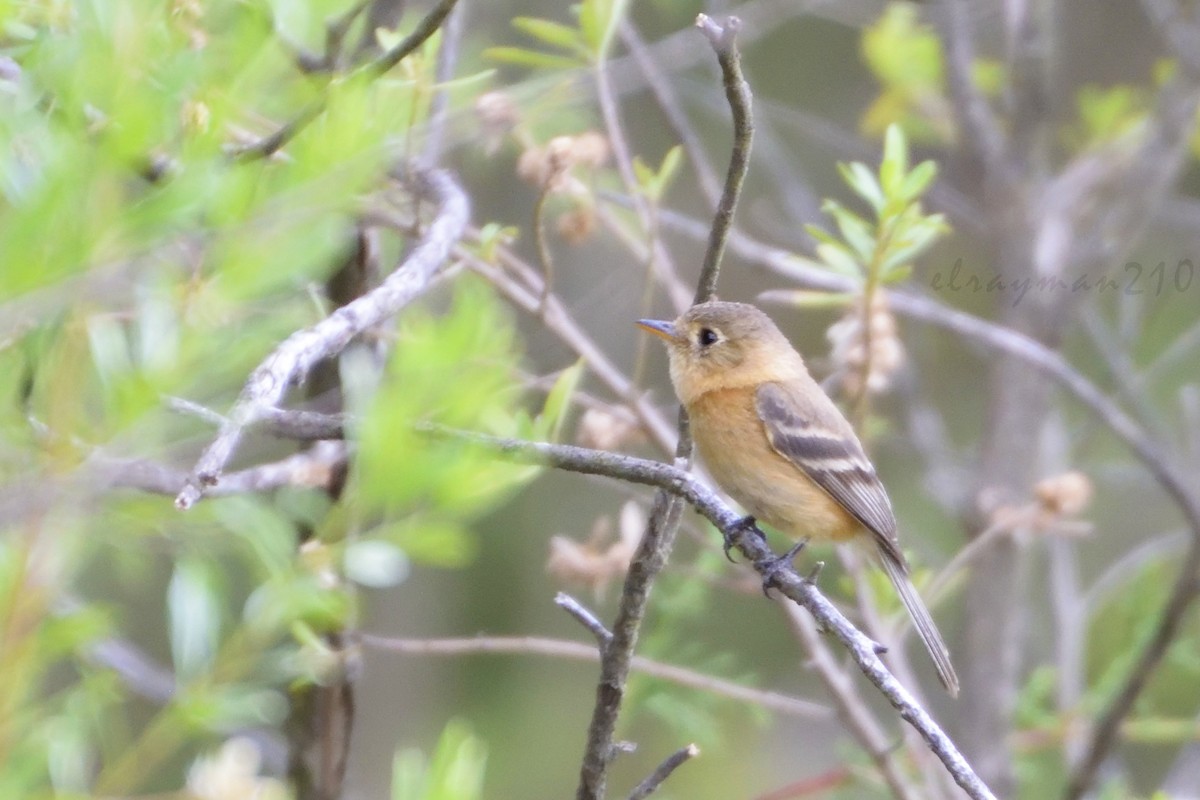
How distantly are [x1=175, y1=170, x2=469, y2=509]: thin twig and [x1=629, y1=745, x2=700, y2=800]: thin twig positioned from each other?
79 cm

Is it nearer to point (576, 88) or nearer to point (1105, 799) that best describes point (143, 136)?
point (576, 88)

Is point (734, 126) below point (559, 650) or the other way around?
the other way around

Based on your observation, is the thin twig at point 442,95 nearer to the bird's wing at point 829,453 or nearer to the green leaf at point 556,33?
the green leaf at point 556,33

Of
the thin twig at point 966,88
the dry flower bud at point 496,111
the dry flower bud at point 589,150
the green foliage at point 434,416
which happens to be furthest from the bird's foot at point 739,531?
the thin twig at point 966,88

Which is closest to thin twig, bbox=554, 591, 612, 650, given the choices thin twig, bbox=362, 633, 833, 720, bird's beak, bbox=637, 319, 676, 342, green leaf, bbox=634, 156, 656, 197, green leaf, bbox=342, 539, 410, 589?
green leaf, bbox=342, 539, 410, 589

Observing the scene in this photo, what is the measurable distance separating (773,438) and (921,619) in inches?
28.2

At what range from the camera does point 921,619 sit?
3541mm

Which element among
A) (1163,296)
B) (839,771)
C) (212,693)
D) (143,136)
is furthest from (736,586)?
(1163,296)

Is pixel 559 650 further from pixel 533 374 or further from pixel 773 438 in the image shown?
pixel 773 438

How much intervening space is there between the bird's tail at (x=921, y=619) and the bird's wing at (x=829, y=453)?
26mm

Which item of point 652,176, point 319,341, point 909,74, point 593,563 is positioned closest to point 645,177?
point 652,176

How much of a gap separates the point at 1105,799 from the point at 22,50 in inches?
139

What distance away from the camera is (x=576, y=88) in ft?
11.4

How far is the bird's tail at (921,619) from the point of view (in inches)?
131
